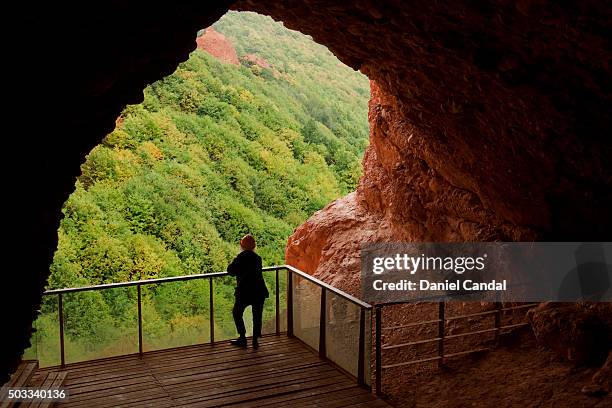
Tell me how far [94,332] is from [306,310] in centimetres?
311

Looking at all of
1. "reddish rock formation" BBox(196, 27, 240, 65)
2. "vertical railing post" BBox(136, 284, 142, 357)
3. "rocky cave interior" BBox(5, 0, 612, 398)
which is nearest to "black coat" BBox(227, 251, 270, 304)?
"vertical railing post" BBox(136, 284, 142, 357)

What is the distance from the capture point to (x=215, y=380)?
788 cm

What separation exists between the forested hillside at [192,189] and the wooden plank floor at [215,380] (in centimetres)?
47

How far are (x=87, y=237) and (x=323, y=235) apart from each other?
Answer: 9.63 m

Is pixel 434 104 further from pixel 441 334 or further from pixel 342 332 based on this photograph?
pixel 342 332

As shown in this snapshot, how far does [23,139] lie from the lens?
3.32 metres

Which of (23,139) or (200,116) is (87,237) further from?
(23,139)

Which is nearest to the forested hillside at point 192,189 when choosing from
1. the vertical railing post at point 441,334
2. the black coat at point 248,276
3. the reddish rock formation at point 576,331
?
the black coat at point 248,276

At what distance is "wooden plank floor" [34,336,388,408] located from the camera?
7.33m

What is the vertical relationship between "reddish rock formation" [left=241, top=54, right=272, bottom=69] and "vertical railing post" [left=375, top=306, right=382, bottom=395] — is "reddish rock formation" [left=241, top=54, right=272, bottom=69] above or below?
above

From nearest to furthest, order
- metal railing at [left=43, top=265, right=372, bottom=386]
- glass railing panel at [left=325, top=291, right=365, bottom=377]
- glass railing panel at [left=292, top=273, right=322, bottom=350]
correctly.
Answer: metal railing at [left=43, top=265, right=372, bottom=386] → glass railing panel at [left=325, top=291, right=365, bottom=377] → glass railing panel at [left=292, top=273, right=322, bottom=350]

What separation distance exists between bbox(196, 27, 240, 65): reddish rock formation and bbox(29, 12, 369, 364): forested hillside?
0.93m

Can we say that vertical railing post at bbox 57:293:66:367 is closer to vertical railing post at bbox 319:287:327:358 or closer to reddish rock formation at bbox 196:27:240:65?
vertical railing post at bbox 319:287:327:358

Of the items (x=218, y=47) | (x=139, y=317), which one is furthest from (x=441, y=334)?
(x=218, y=47)
